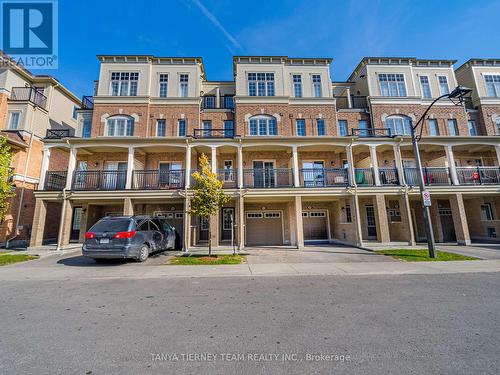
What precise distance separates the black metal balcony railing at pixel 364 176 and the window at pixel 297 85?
308 inches

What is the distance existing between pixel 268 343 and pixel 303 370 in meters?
0.70

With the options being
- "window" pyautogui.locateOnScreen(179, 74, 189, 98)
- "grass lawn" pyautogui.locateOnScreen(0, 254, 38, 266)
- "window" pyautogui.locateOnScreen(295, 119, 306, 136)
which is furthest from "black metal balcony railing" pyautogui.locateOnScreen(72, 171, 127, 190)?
"window" pyautogui.locateOnScreen(295, 119, 306, 136)

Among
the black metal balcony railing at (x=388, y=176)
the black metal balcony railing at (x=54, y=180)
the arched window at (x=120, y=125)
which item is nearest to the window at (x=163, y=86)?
the arched window at (x=120, y=125)

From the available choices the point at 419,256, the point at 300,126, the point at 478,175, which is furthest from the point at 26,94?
the point at 478,175

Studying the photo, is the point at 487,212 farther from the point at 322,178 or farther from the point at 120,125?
the point at 120,125

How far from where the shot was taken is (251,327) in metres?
3.63

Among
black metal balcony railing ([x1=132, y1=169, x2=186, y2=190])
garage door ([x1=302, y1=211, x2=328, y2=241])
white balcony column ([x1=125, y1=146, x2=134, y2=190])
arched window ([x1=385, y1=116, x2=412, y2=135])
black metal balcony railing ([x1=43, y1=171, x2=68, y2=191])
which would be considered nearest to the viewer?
white balcony column ([x1=125, y1=146, x2=134, y2=190])

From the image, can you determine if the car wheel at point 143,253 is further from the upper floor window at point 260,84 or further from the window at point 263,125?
the upper floor window at point 260,84

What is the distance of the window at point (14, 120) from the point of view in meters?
17.5

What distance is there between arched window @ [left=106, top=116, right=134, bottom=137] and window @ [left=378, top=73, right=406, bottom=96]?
20.4 meters

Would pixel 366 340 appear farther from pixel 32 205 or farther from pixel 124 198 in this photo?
pixel 32 205

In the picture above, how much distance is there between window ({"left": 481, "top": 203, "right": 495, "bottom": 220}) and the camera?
1625 cm

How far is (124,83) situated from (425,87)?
82.5 feet

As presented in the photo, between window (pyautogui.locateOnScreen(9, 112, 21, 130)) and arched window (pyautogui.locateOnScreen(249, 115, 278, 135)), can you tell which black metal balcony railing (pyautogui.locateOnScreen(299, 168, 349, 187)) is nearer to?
arched window (pyautogui.locateOnScreen(249, 115, 278, 135))
